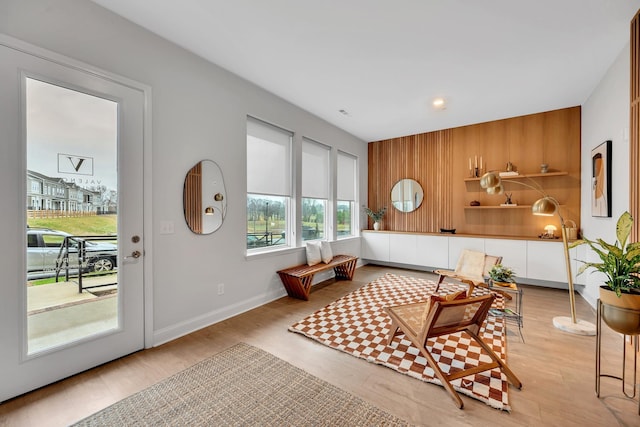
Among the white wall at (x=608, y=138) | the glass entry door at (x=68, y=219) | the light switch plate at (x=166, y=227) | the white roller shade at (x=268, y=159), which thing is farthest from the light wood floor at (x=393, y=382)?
the white roller shade at (x=268, y=159)

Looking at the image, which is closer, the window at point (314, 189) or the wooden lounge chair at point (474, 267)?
the wooden lounge chair at point (474, 267)

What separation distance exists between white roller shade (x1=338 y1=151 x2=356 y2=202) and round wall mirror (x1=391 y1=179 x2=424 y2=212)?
0.94 m

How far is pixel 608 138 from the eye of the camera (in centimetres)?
309

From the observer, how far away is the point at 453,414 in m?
1.70

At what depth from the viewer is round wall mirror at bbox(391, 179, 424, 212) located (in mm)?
5793

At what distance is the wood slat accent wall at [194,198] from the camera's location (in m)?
2.77

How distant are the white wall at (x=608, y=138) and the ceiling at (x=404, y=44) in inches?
7.5

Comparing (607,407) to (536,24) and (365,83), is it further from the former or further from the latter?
(365,83)

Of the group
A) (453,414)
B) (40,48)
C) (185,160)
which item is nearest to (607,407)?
(453,414)

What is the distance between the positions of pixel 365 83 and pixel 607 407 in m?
3.62

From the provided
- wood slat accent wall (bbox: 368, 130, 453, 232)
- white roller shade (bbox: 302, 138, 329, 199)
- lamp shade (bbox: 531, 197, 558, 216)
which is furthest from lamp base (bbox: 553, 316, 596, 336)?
white roller shade (bbox: 302, 138, 329, 199)

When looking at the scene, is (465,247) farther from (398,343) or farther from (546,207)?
(398,343)

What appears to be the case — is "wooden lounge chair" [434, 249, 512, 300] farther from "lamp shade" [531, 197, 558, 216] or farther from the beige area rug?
the beige area rug

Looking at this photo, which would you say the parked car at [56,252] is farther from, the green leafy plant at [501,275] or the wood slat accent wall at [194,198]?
the green leafy plant at [501,275]
